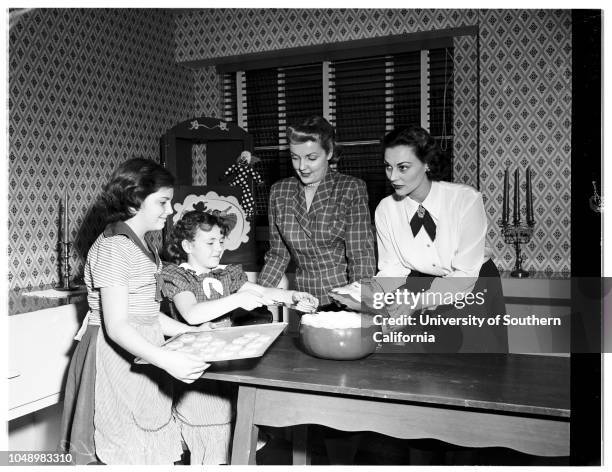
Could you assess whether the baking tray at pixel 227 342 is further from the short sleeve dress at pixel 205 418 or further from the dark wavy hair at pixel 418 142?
the dark wavy hair at pixel 418 142

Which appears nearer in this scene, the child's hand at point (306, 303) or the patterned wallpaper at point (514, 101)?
the child's hand at point (306, 303)

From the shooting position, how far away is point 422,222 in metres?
2.02

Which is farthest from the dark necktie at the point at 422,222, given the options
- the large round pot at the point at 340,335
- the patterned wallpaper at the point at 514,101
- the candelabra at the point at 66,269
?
the candelabra at the point at 66,269

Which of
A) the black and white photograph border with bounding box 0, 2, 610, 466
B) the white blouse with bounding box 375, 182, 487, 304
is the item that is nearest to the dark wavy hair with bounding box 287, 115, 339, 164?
the white blouse with bounding box 375, 182, 487, 304

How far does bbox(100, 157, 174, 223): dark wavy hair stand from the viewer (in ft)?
5.53

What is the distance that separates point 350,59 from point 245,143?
867 millimetres

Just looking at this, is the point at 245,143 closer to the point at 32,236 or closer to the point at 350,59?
the point at 350,59

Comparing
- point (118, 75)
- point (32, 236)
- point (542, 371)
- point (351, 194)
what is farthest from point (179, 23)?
point (542, 371)

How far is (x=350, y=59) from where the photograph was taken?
3.62 metres

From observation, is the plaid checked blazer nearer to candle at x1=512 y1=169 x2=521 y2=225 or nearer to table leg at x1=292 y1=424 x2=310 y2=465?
table leg at x1=292 y1=424 x2=310 y2=465

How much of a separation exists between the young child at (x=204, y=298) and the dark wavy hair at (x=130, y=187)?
237mm

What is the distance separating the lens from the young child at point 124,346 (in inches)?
62.2

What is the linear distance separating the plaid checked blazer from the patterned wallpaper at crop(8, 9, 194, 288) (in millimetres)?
1088

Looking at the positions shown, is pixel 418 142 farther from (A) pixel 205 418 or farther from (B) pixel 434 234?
(A) pixel 205 418
